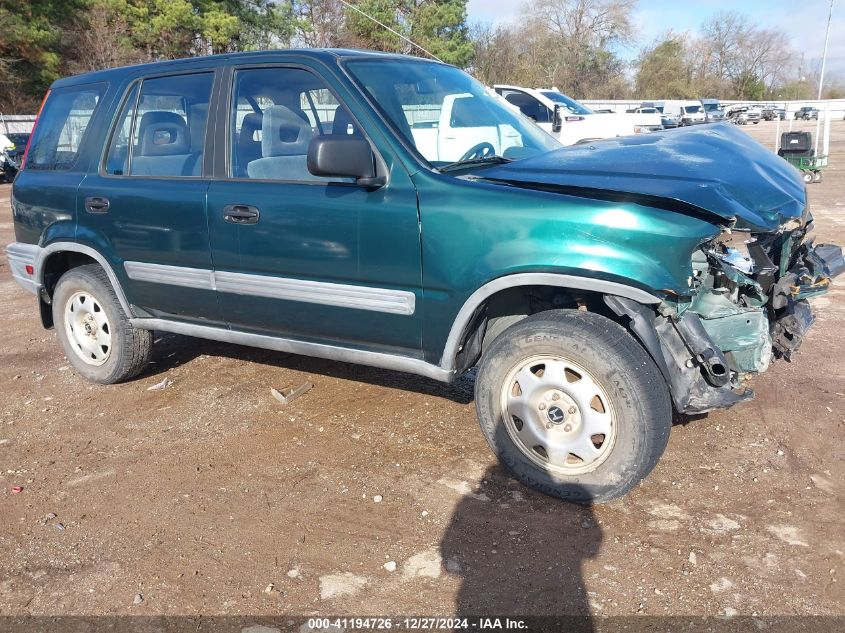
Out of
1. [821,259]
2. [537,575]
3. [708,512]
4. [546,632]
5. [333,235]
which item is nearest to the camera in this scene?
[546,632]

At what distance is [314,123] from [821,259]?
2.82 m

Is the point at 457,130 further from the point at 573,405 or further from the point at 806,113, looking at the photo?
the point at 806,113

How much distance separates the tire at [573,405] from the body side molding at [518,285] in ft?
0.57

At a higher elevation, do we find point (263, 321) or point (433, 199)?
point (433, 199)

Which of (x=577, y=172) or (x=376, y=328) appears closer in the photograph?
(x=577, y=172)

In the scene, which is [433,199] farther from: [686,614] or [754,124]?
[754,124]

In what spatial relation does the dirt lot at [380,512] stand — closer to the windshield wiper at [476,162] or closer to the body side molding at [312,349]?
the body side molding at [312,349]

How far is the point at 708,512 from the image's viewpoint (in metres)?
3.12

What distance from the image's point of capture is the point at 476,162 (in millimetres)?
3627

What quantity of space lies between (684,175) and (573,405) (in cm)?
112

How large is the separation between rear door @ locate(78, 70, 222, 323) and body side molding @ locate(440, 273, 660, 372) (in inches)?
60.1

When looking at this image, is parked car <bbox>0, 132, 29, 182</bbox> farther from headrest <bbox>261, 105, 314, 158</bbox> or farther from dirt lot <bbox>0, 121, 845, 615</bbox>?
headrest <bbox>261, 105, 314, 158</bbox>

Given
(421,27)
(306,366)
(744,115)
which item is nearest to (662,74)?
(744,115)

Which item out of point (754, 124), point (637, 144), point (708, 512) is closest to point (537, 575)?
point (708, 512)
